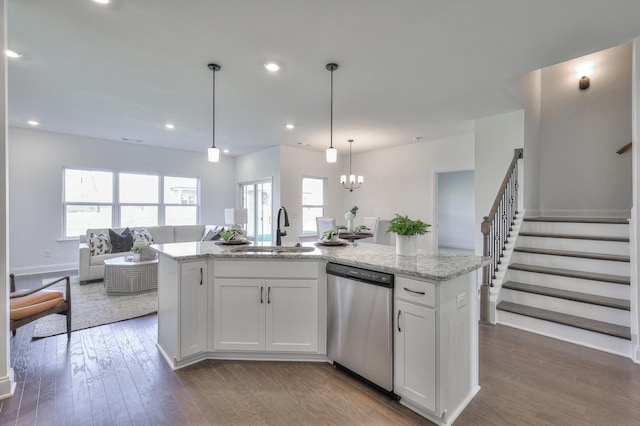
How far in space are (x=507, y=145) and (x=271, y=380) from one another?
4.51 metres

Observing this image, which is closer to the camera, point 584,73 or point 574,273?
point 574,273

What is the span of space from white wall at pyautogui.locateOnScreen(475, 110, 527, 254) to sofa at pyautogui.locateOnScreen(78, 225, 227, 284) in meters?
4.76

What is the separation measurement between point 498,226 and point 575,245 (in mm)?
816

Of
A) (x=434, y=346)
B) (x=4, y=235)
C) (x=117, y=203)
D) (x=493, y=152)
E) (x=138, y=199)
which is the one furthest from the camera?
(x=138, y=199)

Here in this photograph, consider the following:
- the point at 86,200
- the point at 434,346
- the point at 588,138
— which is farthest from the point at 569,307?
the point at 86,200

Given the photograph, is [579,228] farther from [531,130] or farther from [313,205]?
[313,205]

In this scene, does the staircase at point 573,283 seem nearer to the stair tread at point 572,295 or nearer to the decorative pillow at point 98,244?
the stair tread at point 572,295

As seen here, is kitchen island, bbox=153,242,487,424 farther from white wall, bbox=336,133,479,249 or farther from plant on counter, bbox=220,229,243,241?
white wall, bbox=336,133,479,249

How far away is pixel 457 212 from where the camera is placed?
890 centimetres

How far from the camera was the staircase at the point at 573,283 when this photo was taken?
9.38ft

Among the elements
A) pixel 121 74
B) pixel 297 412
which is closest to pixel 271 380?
pixel 297 412

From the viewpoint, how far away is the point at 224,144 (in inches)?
271

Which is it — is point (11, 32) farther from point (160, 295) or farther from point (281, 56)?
point (160, 295)

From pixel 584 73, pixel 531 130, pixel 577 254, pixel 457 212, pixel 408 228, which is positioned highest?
pixel 584 73
